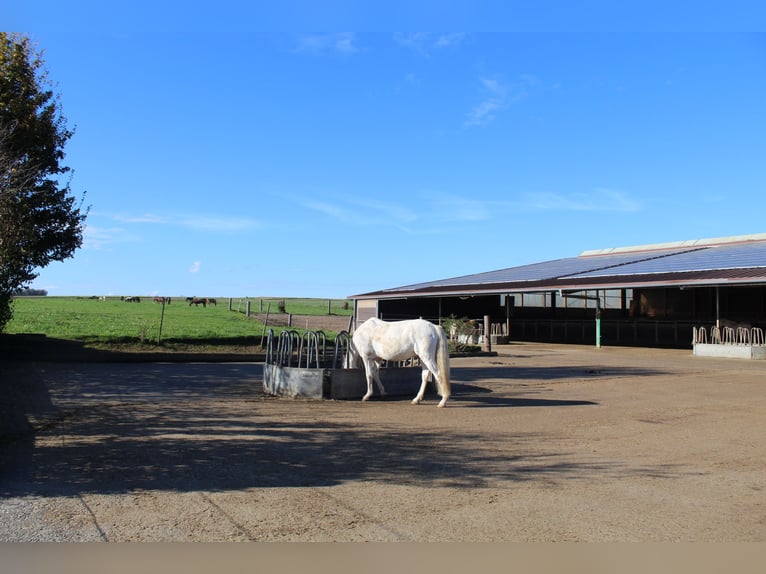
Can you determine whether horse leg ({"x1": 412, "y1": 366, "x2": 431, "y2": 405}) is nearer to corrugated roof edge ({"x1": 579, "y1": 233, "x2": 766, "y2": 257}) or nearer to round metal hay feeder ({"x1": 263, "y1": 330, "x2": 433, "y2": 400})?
round metal hay feeder ({"x1": 263, "y1": 330, "x2": 433, "y2": 400})

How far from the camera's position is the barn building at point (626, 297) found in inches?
1073

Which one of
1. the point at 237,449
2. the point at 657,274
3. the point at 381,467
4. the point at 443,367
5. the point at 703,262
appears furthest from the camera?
the point at 703,262

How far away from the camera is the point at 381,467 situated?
6.46m

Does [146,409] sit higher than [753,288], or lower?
lower

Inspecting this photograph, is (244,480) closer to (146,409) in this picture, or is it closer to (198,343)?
(146,409)

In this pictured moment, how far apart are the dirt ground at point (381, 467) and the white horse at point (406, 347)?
514mm

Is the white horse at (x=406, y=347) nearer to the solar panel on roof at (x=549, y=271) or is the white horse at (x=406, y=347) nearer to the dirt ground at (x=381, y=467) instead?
the dirt ground at (x=381, y=467)

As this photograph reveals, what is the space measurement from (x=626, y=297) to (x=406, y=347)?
30.7 meters

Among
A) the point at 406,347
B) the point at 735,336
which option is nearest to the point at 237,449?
the point at 406,347

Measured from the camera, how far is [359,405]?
11203 mm

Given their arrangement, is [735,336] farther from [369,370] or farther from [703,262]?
[369,370]

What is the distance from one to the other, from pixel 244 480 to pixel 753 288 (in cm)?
3356

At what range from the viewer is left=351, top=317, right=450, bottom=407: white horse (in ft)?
36.1

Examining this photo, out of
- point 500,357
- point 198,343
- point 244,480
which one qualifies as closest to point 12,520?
point 244,480
